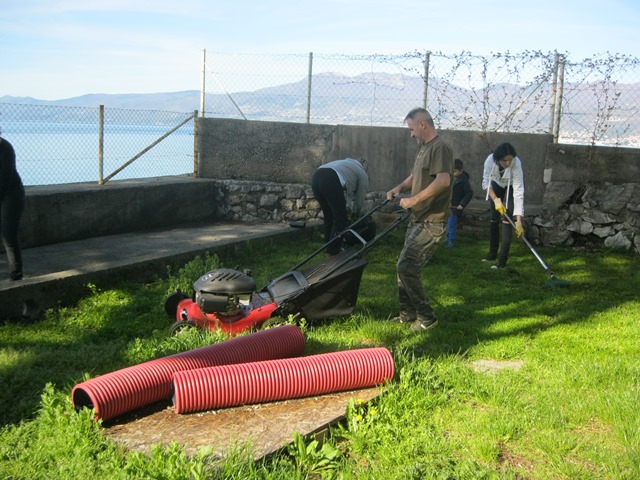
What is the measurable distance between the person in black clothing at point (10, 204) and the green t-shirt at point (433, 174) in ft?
12.3

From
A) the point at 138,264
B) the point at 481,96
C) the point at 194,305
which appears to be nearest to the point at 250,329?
the point at 194,305

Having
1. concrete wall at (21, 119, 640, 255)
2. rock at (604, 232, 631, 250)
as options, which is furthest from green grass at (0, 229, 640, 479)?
rock at (604, 232, 631, 250)

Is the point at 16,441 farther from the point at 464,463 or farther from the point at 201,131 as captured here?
the point at 201,131

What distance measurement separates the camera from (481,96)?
1148 cm

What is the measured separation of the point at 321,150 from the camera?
12125 mm

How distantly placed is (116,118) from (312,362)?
7.30 m

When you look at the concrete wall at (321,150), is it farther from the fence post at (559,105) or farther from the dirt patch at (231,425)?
the dirt patch at (231,425)

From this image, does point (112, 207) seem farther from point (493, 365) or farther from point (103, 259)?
point (493, 365)

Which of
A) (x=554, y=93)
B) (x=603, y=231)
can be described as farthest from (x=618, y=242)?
(x=554, y=93)

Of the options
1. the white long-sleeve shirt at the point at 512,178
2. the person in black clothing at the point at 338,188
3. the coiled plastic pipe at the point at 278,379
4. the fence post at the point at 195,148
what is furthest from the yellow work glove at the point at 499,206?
the fence post at the point at 195,148

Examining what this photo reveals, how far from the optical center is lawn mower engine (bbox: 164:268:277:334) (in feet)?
18.8

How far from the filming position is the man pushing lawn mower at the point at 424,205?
5988 mm

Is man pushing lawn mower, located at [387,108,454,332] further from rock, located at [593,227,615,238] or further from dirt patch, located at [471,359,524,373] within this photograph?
rock, located at [593,227,615,238]

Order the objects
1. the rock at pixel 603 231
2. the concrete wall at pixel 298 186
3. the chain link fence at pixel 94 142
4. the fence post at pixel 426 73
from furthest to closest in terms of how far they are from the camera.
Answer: the fence post at pixel 426 73
the rock at pixel 603 231
the concrete wall at pixel 298 186
the chain link fence at pixel 94 142
